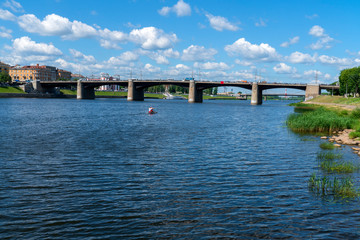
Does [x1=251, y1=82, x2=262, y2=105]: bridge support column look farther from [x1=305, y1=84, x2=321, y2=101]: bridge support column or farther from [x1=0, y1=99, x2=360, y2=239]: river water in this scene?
[x1=0, y1=99, x2=360, y2=239]: river water

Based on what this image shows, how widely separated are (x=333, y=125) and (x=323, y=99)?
101 metres

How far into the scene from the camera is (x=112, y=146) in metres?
29.6

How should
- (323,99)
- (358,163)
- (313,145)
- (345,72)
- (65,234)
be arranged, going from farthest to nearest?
1. (345,72)
2. (323,99)
3. (313,145)
4. (358,163)
5. (65,234)

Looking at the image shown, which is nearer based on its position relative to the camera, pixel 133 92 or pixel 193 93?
pixel 193 93

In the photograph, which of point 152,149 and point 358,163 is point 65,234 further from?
point 358,163

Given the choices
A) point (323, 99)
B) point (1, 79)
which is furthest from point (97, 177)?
point (1, 79)

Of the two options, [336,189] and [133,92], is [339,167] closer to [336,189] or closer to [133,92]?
[336,189]

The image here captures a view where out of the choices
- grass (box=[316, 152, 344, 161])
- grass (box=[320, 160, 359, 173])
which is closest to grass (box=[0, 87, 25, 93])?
grass (box=[316, 152, 344, 161])

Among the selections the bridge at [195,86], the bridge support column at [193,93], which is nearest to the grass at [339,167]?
the bridge at [195,86]

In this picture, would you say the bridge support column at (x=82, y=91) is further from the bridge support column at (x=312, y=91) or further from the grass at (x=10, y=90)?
the bridge support column at (x=312, y=91)

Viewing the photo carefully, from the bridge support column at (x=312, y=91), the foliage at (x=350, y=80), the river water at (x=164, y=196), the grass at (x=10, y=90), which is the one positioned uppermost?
the foliage at (x=350, y=80)

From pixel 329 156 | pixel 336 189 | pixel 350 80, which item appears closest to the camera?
pixel 336 189

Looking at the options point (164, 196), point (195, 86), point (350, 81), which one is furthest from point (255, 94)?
point (164, 196)

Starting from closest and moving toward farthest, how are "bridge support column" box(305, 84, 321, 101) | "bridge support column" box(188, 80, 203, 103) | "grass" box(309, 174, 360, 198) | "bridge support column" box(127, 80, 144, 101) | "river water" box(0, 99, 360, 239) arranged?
"river water" box(0, 99, 360, 239) < "grass" box(309, 174, 360, 198) < "bridge support column" box(305, 84, 321, 101) < "bridge support column" box(188, 80, 203, 103) < "bridge support column" box(127, 80, 144, 101)
